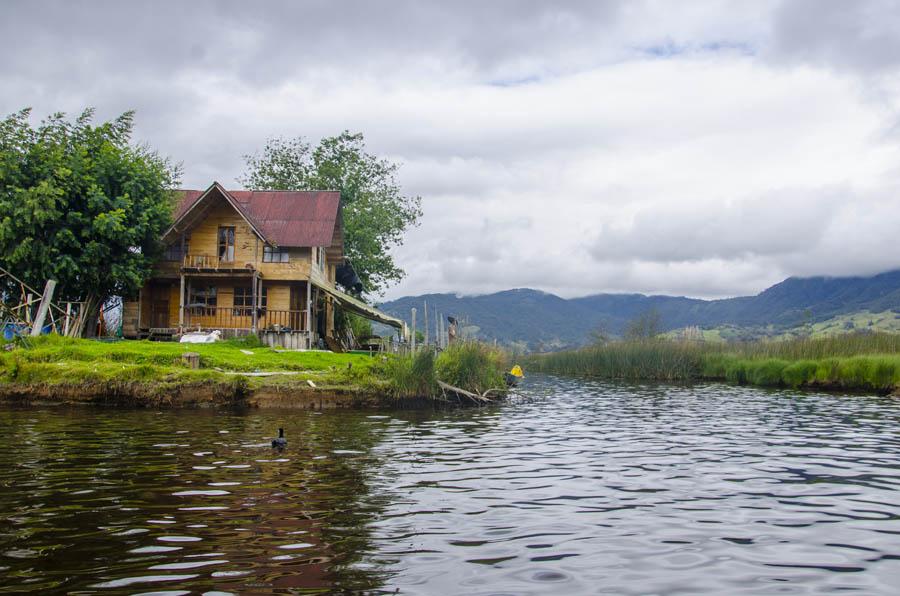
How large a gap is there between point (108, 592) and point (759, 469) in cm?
964

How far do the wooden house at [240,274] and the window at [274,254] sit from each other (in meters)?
0.05

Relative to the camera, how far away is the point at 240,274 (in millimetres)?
33125

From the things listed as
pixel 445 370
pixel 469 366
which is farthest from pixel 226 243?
pixel 469 366

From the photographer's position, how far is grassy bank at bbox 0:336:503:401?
20328 millimetres

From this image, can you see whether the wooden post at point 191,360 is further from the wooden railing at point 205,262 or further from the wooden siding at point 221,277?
the wooden siding at point 221,277

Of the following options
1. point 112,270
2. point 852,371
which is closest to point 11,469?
point 112,270

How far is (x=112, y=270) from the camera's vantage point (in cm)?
2964

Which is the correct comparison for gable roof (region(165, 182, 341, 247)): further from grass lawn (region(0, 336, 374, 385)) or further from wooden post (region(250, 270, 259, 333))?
grass lawn (region(0, 336, 374, 385))

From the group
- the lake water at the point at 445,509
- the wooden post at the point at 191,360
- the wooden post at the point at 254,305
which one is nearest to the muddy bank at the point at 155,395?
the wooden post at the point at 191,360

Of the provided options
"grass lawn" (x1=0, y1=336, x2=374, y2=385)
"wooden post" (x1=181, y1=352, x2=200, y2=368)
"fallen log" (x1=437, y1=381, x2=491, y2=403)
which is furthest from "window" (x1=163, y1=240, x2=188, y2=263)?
"fallen log" (x1=437, y1=381, x2=491, y2=403)

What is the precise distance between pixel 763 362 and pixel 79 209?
3040 cm

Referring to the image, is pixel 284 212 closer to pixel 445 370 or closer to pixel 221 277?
Answer: pixel 221 277

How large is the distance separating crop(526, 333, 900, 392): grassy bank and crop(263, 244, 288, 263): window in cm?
1883

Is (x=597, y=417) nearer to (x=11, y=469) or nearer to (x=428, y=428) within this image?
(x=428, y=428)
